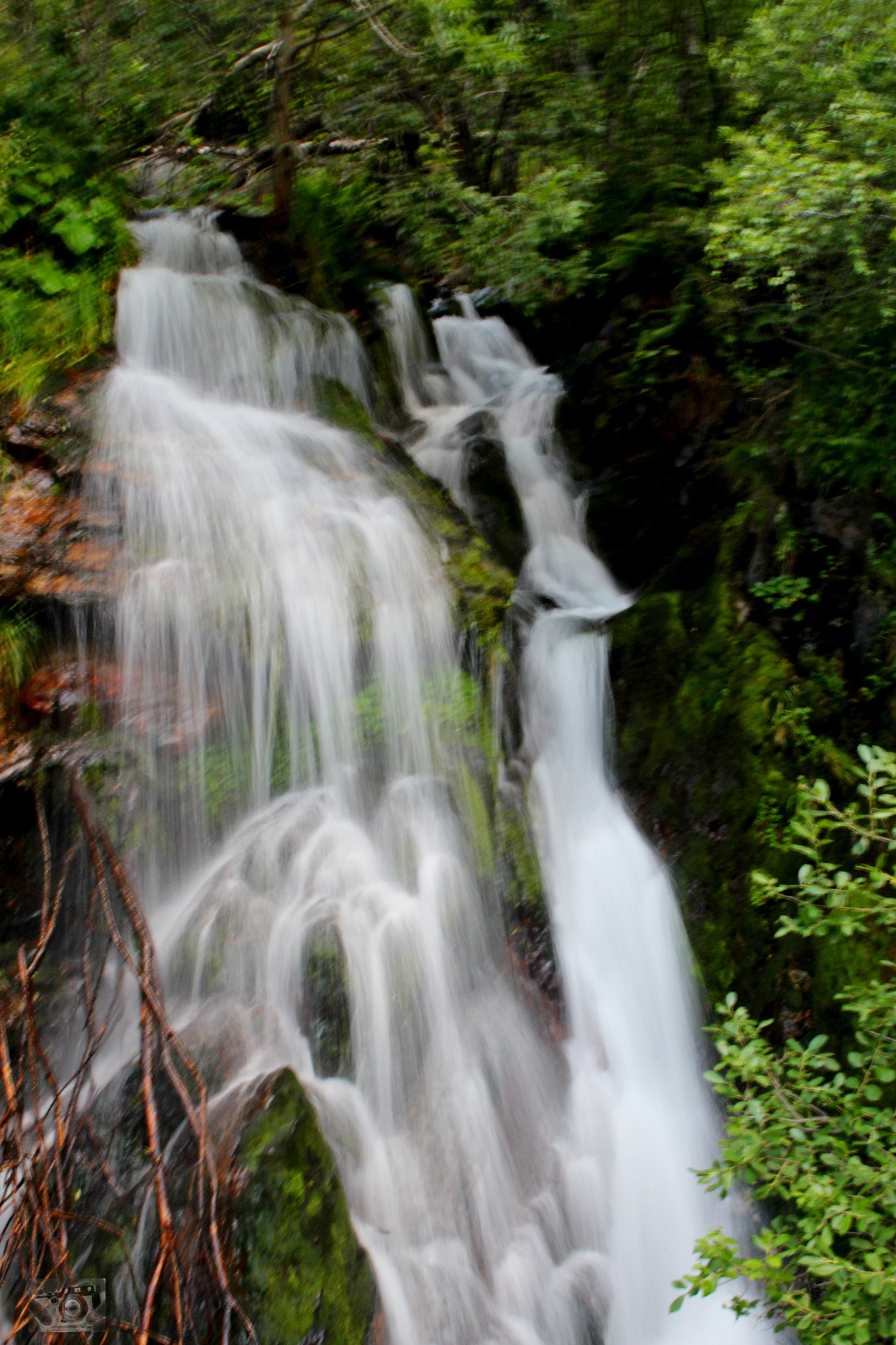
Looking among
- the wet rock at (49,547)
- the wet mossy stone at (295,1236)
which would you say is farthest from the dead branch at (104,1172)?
the wet rock at (49,547)

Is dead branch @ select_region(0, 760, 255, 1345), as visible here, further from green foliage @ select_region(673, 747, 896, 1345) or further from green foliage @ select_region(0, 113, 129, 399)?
green foliage @ select_region(0, 113, 129, 399)

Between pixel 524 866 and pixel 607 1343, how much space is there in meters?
2.19

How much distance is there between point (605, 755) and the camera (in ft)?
17.8

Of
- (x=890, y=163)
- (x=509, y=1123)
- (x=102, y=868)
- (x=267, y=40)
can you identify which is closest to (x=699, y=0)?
(x=890, y=163)

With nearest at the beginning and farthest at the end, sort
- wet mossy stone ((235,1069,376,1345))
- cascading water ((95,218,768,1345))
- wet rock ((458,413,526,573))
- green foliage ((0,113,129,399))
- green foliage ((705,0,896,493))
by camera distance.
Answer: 1. wet mossy stone ((235,1069,376,1345))
2. cascading water ((95,218,768,1345))
3. green foliage ((705,0,896,493))
4. green foliage ((0,113,129,399))
5. wet rock ((458,413,526,573))

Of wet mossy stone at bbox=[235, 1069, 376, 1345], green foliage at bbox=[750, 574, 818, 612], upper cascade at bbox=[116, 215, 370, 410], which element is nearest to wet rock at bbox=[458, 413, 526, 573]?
upper cascade at bbox=[116, 215, 370, 410]

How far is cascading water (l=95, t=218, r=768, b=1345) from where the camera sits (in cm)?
382

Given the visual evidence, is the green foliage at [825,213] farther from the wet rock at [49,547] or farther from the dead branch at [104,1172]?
the dead branch at [104,1172]

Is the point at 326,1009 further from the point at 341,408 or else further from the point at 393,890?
the point at 341,408

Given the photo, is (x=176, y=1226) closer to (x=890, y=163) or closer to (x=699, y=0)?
(x=890, y=163)

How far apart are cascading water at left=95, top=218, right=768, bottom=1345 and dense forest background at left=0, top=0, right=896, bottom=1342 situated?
1.55ft

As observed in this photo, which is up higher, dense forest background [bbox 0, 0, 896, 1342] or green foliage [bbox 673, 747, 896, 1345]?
dense forest background [bbox 0, 0, 896, 1342]

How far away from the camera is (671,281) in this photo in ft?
24.0

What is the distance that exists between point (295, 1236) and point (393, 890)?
5.58 ft
